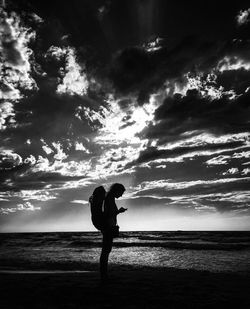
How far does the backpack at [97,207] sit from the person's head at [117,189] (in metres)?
0.46

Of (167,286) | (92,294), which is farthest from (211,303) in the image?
(92,294)

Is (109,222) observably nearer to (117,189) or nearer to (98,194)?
(98,194)

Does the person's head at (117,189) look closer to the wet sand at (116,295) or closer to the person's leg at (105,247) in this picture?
the person's leg at (105,247)

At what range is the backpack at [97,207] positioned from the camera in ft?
20.9

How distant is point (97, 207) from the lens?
639 centimetres

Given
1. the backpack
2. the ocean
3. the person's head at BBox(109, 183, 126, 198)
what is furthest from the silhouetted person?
the ocean

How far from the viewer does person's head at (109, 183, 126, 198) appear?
22.5ft

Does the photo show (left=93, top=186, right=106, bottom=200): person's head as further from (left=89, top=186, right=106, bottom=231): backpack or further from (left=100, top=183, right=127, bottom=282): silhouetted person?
(left=100, top=183, right=127, bottom=282): silhouetted person

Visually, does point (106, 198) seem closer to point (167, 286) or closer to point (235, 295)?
point (167, 286)

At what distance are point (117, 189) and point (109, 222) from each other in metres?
0.86

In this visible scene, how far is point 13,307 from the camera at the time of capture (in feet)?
15.8

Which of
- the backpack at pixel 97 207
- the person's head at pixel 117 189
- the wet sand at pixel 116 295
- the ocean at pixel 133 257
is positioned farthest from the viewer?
the ocean at pixel 133 257

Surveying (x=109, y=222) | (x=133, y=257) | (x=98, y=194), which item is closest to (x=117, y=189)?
(x=98, y=194)

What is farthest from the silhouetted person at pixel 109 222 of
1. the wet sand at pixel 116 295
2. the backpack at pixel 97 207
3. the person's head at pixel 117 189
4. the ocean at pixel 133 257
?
the ocean at pixel 133 257
